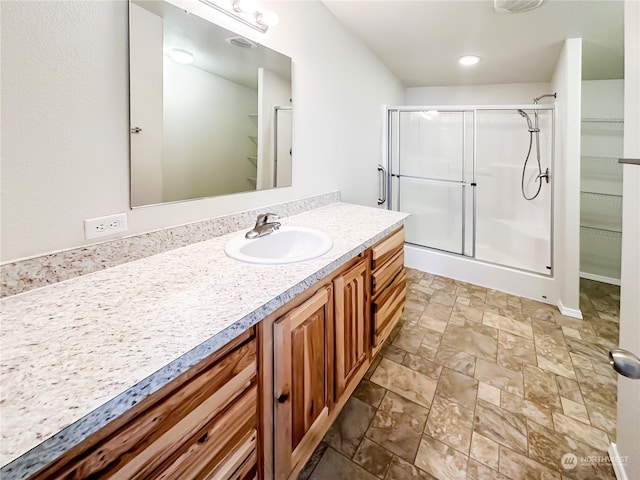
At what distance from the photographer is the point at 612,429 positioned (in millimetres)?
1467

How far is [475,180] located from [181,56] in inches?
128

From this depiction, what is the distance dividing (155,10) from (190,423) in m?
1.40

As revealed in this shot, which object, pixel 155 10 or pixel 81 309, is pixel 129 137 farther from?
pixel 81 309

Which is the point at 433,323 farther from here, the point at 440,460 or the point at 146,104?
the point at 146,104

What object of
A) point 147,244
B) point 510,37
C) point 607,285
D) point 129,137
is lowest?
point 607,285

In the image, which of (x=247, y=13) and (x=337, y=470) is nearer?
(x=337, y=470)

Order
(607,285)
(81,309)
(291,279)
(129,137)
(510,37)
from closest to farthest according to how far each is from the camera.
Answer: (81,309) → (291,279) → (129,137) → (510,37) → (607,285)

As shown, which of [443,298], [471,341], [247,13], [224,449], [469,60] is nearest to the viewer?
[224,449]

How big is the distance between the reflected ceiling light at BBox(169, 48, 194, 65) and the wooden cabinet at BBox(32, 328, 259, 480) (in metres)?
1.15

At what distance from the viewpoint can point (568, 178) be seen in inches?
97.1

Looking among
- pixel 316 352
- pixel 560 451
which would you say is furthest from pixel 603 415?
pixel 316 352

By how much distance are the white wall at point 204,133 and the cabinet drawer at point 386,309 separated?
97 centimetres

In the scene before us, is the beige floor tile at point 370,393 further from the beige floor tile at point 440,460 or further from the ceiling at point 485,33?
the ceiling at point 485,33

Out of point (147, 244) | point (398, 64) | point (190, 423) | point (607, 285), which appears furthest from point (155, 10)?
point (607, 285)
